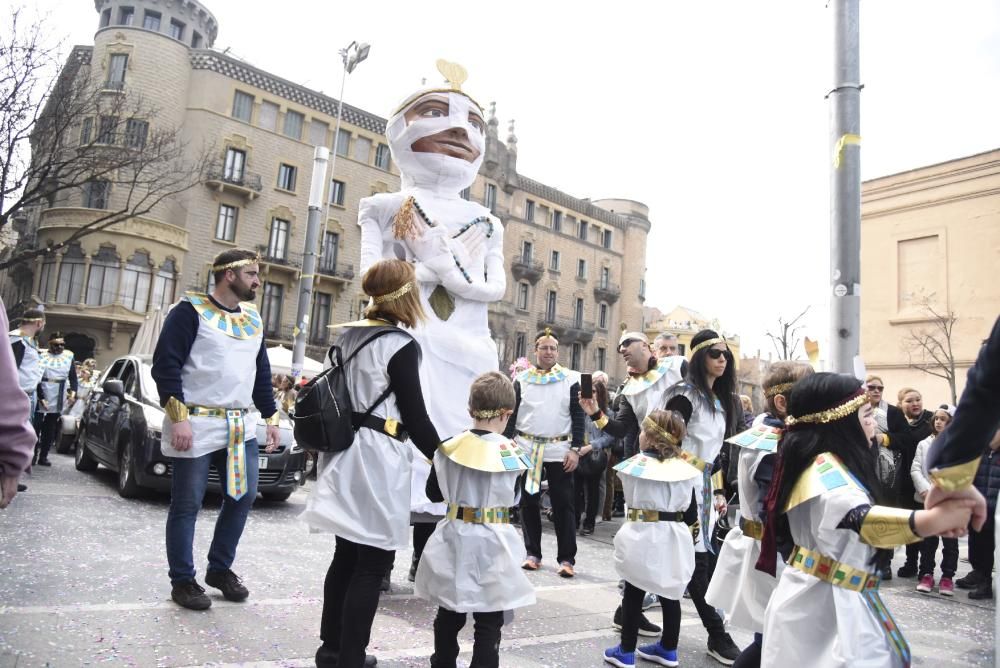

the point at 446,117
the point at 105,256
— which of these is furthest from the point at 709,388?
the point at 105,256

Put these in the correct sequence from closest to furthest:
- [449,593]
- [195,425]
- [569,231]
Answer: [449,593]
[195,425]
[569,231]

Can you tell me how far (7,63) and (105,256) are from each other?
17335 mm

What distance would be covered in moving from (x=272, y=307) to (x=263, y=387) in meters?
31.4

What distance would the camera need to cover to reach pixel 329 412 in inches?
115

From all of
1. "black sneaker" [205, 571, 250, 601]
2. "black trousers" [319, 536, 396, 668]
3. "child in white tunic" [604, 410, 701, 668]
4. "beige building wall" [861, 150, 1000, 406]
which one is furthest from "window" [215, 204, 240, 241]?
"black trousers" [319, 536, 396, 668]

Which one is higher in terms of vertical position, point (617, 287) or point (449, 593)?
point (617, 287)

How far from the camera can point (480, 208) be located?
5.30 meters

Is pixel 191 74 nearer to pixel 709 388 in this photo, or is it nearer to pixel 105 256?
pixel 105 256

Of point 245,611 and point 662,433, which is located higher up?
point 662,433

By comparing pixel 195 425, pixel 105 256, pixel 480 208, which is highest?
pixel 105 256

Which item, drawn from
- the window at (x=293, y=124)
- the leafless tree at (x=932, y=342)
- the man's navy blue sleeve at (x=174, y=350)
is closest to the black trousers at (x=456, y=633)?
the man's navy blue sleeve at (x=174, y=350)

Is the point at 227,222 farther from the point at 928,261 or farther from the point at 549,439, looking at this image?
the point at 549,439

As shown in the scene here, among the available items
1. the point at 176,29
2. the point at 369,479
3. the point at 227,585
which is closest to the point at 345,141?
the point at 176,29

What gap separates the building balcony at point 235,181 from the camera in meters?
31.7
